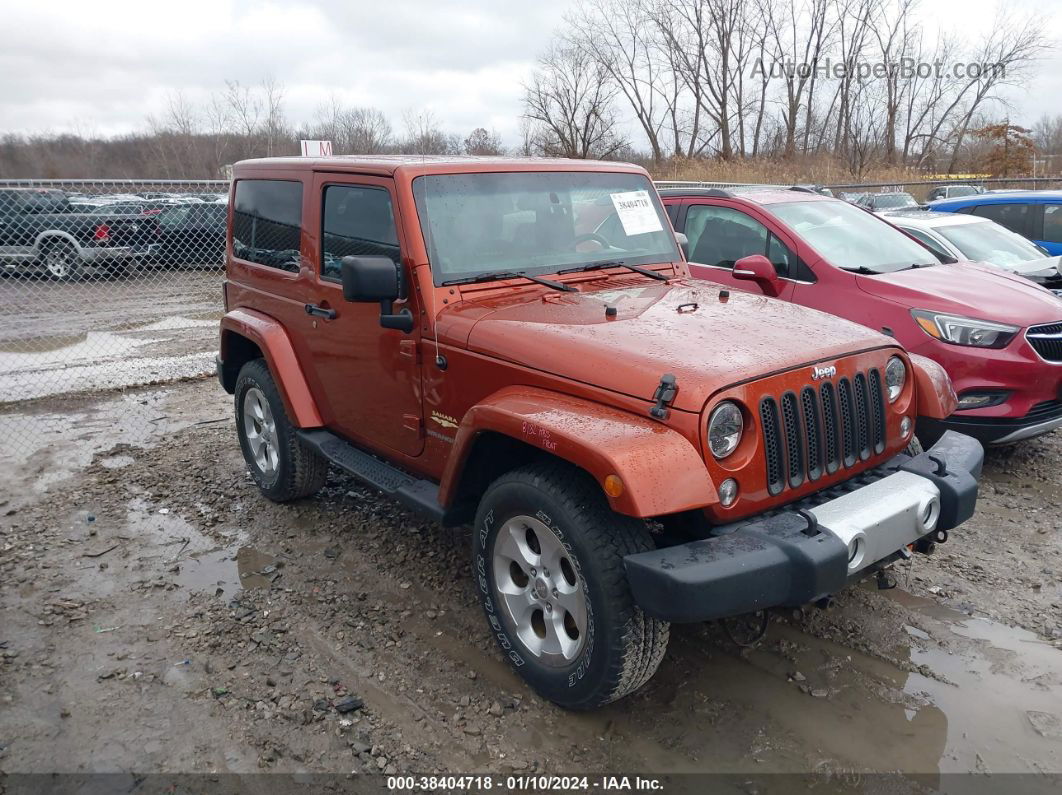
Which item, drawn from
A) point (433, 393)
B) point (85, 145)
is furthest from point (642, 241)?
point (85, 145)

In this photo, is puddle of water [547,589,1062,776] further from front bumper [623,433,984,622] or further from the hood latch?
the hood latch

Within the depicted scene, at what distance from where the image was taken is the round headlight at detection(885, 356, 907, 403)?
10.9ft

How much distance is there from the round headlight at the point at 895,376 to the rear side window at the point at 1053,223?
8.05m

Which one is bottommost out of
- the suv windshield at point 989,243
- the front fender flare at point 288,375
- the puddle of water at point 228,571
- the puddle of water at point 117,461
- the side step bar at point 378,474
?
the puddle of water at point 228,571

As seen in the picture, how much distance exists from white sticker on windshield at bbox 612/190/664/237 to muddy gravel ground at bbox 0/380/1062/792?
6.48 ft

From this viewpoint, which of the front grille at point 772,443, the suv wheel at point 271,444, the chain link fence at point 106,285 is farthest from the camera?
the chain link fence at point 106,285

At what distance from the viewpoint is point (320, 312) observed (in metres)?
4.18

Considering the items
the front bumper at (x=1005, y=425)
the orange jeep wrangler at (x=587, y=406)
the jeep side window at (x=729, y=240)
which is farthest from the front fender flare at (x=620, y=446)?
the jeep side window at (x=729, y=240)

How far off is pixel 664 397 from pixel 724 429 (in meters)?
0.25

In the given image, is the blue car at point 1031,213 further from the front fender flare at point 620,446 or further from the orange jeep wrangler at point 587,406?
the front fender flare at point 620,446

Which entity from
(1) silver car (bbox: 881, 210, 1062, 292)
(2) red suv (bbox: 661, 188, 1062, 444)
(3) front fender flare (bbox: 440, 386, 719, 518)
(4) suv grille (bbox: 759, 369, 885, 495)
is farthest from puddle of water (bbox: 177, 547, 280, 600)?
(1) silver car (bbox: 881, 210, 1062, 292)

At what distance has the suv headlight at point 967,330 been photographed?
16.6 feet

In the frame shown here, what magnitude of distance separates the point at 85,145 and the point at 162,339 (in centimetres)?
3074

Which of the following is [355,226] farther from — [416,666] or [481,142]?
[481,142]
